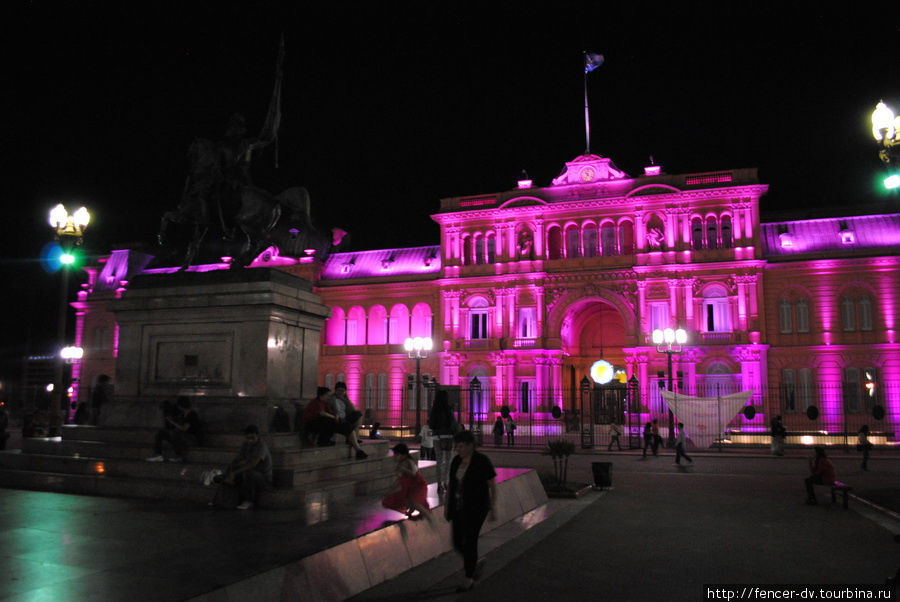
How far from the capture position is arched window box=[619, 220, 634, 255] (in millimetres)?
43719

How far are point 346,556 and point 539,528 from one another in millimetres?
4435

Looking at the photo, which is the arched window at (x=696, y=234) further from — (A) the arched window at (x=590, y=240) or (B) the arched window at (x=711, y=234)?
(A) the arched window at (x=590, y=240)

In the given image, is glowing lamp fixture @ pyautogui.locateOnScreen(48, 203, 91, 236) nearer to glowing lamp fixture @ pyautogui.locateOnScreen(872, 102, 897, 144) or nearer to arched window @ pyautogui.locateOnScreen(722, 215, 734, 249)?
glowing lamp fixture @ pyautogui.locateOnScreen(872, 102, 897, 144)

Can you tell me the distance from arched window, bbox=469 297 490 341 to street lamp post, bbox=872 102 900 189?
34467 millimetres

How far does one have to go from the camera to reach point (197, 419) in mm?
10180

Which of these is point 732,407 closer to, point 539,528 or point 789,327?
point 789,327

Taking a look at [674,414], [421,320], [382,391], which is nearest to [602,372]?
[421,320]

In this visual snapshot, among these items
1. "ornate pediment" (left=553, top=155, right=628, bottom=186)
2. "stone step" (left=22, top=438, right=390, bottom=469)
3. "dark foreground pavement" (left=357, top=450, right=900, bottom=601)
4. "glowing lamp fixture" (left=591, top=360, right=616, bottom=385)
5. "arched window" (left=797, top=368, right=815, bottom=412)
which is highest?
"ornate pediment" (left=553, top=155, right=628, bottom=186)

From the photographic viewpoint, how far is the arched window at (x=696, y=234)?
42781mm

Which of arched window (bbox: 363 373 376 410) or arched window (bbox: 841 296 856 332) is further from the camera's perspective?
arched window (bbox: 363 373 376 410)

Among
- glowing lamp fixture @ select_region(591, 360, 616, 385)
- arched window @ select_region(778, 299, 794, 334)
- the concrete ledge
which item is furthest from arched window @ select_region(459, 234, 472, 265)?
the concrete ledge

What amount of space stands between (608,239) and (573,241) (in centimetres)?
221

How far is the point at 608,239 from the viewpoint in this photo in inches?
1753

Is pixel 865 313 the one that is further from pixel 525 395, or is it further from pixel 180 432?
pixel 180 432
